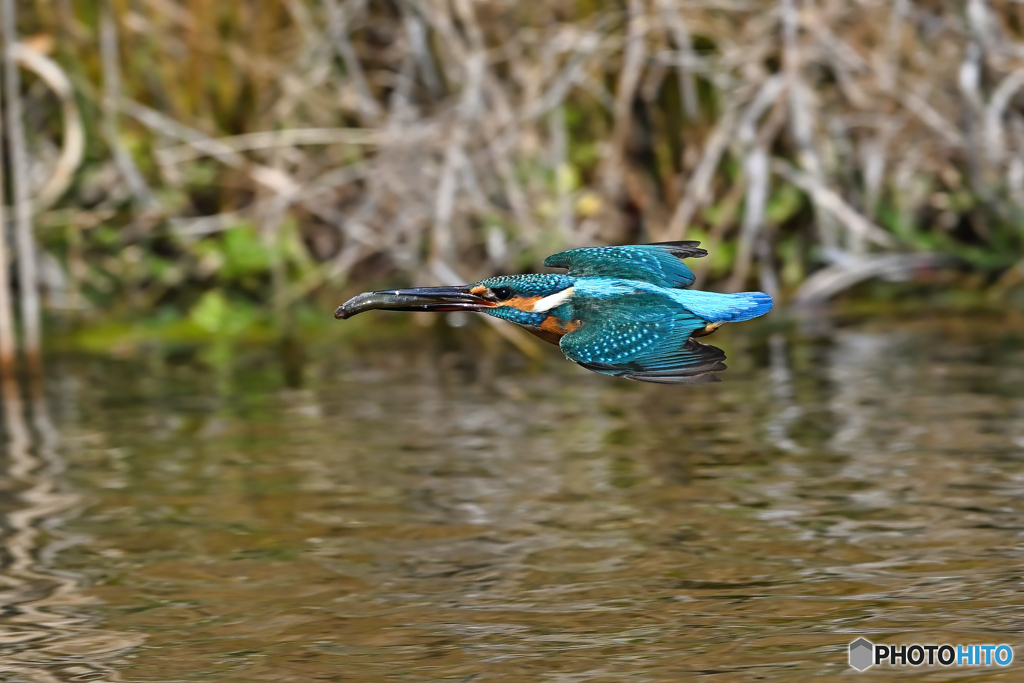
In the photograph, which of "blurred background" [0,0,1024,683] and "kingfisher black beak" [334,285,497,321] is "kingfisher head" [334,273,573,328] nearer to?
"kingfisher black beak" [334,285,497,321]

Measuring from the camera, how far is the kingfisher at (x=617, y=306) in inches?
129

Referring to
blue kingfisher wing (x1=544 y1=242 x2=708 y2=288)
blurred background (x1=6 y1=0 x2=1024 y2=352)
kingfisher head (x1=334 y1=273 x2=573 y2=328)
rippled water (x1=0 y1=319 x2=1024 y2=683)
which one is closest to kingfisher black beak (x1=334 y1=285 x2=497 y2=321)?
kingfisher head (x1=334 y1=273 x2=573 y2=328)

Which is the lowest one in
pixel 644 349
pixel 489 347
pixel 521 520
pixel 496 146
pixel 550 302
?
pixel 521 520

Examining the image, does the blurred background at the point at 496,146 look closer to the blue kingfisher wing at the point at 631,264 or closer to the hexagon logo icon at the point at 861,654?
the blue kingfisher wing at the point at 631,264

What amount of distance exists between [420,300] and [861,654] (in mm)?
1177

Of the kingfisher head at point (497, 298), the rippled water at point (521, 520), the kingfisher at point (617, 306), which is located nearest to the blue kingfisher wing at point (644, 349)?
the kingfisher at point (617, 306)

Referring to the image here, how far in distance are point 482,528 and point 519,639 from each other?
3.23 ft

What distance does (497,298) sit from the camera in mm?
3492

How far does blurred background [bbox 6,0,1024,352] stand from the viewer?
7586 millimetres

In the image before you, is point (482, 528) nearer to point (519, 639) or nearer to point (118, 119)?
point (519, 639)

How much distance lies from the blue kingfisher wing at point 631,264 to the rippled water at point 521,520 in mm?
712
